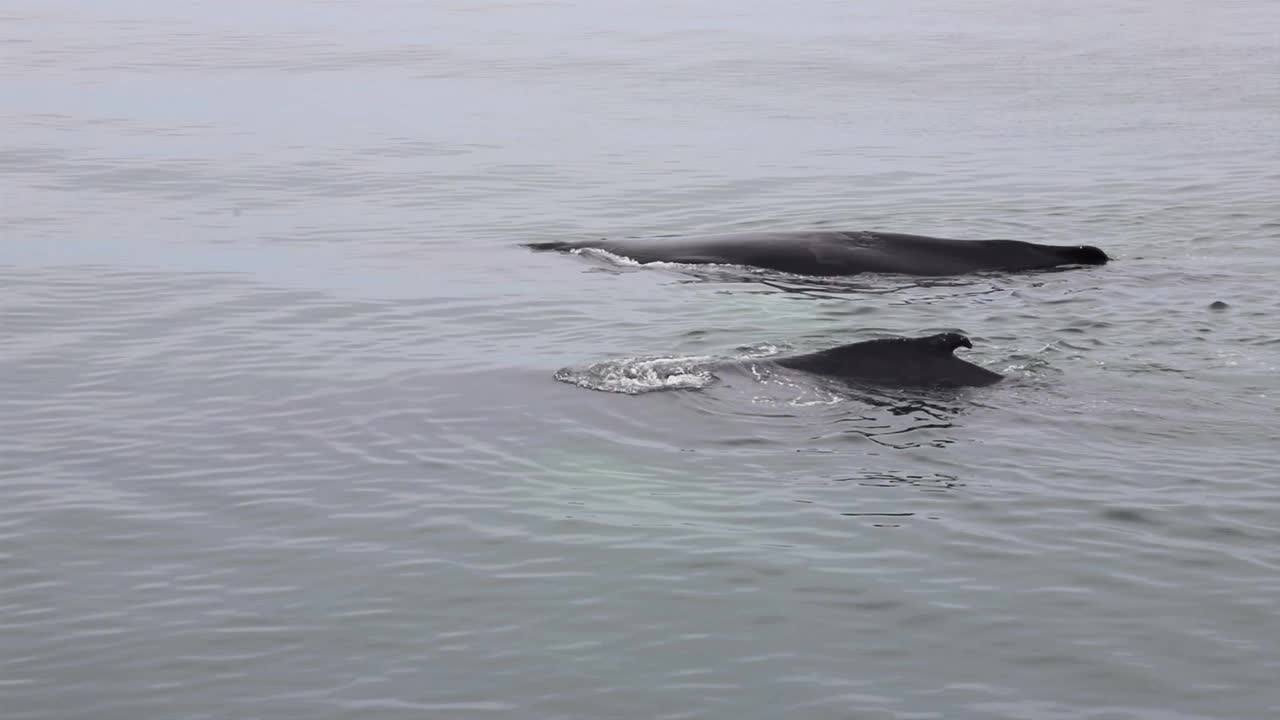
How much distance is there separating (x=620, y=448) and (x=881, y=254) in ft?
23.1

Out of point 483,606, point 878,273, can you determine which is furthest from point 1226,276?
point 483,606

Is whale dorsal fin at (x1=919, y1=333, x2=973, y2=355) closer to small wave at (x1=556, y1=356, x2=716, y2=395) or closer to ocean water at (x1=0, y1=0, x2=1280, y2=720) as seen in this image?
ocean water at (x1=0, y1=0, x2=1280, y2=720)

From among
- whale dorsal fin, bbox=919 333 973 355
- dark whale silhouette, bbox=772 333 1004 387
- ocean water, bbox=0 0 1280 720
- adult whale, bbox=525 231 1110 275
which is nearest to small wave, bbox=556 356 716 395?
ocean water, bbox=0 0 1280 720

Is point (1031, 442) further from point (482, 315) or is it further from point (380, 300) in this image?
point (380, 300)

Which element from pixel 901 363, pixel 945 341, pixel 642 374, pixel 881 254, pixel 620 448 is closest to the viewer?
pixel 620 448

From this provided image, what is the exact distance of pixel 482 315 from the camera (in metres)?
17.7

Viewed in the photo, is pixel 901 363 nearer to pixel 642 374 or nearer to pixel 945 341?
pixel 945 341

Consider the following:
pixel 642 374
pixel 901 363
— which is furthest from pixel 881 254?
pixel 901 363

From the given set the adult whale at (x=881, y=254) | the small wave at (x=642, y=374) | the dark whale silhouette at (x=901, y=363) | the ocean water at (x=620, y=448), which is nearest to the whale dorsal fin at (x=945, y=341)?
the dark whale silhouette at (x=901, y=363)

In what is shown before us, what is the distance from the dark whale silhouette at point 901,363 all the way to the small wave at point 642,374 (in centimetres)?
91

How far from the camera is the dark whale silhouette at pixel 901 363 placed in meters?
12.9

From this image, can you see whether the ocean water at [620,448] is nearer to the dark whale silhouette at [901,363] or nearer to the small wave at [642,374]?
the small wave at [642,374]

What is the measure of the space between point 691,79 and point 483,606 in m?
36.5

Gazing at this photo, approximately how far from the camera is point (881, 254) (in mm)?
18469
